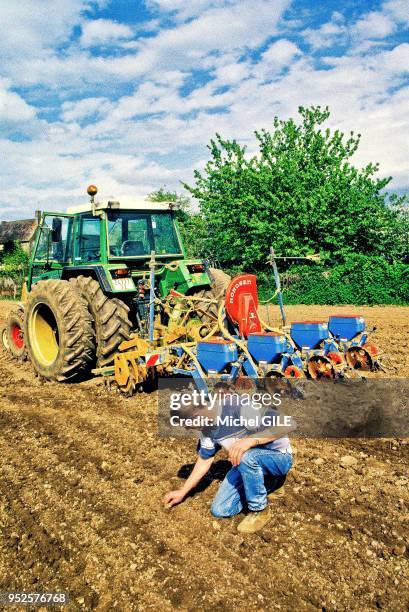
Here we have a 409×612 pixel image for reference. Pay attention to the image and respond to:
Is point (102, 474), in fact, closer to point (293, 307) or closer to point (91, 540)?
point (91, 540)

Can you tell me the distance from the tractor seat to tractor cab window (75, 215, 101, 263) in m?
0.35

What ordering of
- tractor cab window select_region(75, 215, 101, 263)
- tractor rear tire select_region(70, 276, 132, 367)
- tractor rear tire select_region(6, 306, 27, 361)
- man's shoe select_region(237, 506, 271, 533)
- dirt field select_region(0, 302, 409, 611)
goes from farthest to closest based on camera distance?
tractor rear tire select_region(6, 306, 27, 361), tractor cab window select_region(75, 215, 101, 263), tractor rear tire select_region(70, 276, 132, 367), man's shoe select_region(237, 506, 271, 533), dirt field select_region(0, 302, 409, 611)

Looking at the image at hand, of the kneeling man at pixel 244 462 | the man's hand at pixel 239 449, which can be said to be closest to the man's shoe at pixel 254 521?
the kneeling man at pixel 244 462

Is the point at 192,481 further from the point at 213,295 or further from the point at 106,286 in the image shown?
the point at 213,295

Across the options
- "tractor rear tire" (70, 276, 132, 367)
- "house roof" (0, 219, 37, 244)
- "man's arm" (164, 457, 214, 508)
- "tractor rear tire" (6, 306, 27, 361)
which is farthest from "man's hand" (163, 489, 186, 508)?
"house roof" (0, 219, 37, 244)

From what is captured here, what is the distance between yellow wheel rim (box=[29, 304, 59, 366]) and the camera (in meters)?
6.88

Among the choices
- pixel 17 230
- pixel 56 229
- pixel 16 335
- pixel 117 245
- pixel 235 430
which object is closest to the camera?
pixel 235 430

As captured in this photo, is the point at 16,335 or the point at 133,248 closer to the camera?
the point at 133,248

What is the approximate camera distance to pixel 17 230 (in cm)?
4509

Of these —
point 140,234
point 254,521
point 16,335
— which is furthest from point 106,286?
point 254,521

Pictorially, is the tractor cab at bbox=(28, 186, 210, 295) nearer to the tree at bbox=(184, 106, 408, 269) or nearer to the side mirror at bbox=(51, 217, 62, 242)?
the side mirror at bbox=(51, 217, 62, 242)

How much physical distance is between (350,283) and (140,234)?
457 inches

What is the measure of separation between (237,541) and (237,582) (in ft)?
1.24

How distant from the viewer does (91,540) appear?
118 inches
